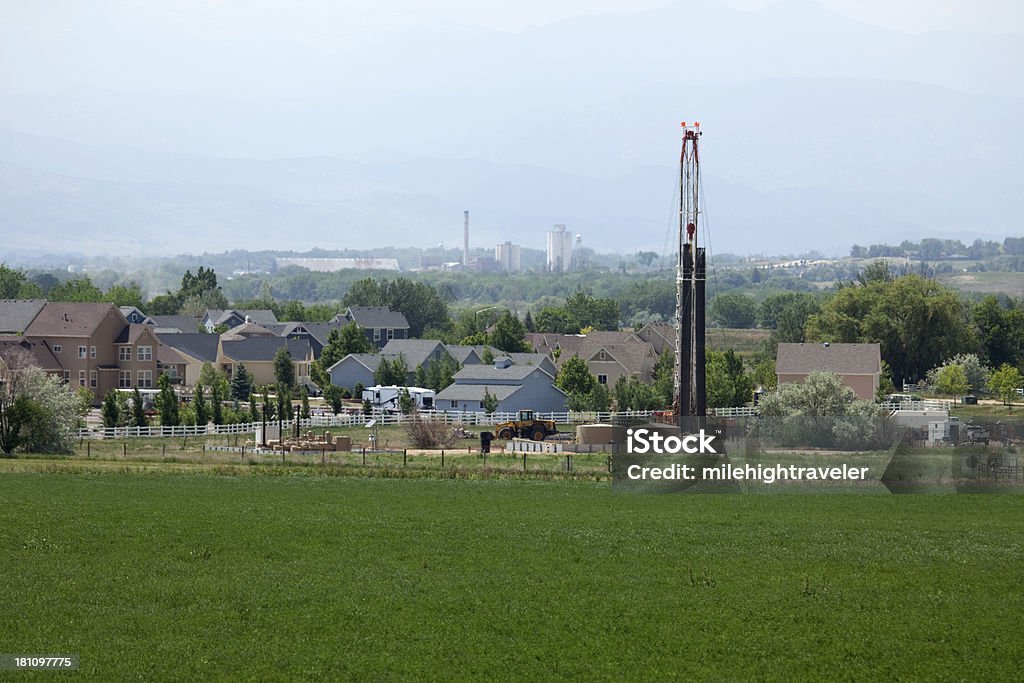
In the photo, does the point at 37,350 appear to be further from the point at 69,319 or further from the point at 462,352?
the point at 462,352

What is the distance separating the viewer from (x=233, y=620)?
18.1 meters

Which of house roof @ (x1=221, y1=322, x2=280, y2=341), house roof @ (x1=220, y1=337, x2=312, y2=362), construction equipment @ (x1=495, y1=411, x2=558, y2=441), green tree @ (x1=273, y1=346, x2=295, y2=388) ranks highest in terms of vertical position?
house roof @ (x1=221, y1=322, x2=280, y2=341)

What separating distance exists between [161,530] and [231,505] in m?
4.27

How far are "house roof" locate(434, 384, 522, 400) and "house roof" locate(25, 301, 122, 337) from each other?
76.9 feet

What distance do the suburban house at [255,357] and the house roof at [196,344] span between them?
2.98 ft

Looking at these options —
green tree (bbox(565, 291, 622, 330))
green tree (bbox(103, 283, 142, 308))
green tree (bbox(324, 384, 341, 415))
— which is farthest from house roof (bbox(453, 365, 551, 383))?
green tree (bbox(565, 291, 622, 330))

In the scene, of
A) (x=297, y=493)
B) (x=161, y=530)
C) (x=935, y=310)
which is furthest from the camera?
(x=935, y=310)

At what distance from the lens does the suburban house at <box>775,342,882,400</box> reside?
3199 inches

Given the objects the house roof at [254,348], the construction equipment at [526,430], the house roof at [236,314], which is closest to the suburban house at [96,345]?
the house roof at [254,348]

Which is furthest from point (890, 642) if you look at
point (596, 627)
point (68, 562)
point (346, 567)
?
point (68, 562)

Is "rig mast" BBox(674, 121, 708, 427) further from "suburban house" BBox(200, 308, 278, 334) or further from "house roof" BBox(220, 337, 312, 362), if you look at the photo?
"suburban house" BBox(200, 308, 278, 334)

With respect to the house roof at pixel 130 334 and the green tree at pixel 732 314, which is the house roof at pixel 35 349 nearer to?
the house roof at pixel 130 334

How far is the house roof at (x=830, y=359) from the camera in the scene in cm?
8138

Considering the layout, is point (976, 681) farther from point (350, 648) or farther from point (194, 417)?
point (194, 417)
